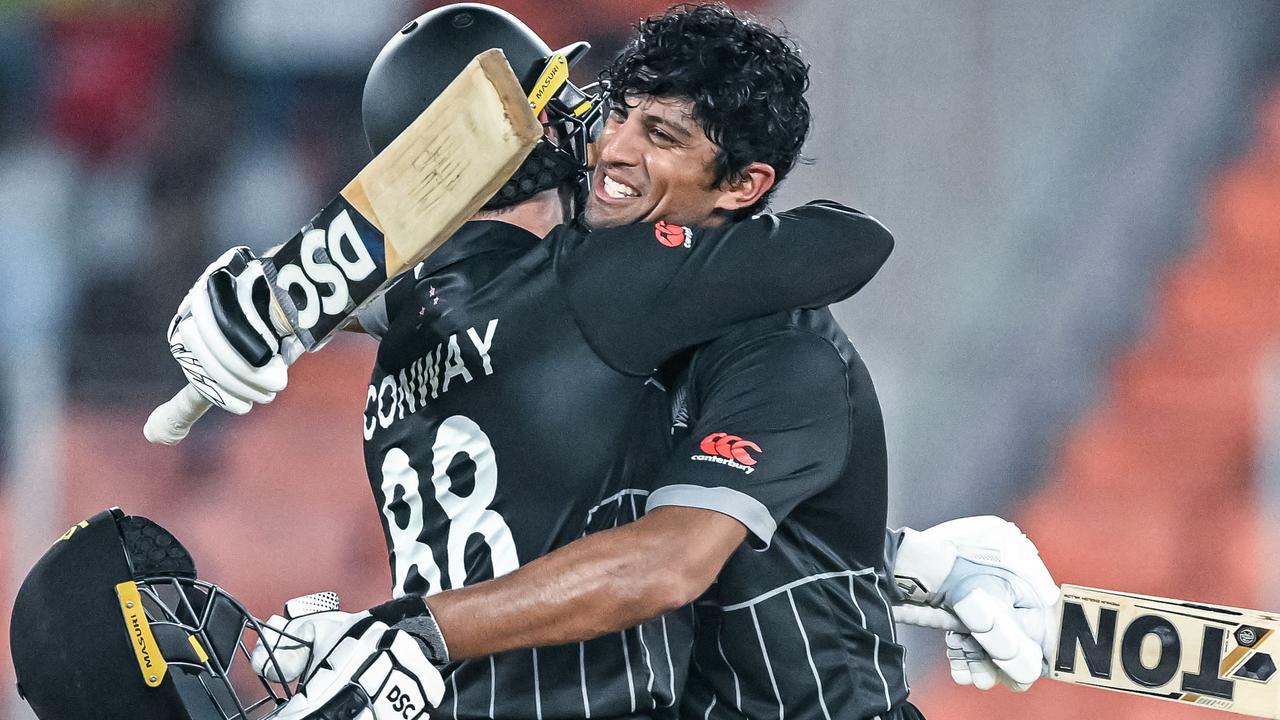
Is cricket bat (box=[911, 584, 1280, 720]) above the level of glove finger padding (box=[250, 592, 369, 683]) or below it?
below

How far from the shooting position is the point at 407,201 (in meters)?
1.35

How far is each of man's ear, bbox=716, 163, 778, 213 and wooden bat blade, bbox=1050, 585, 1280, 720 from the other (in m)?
0.76

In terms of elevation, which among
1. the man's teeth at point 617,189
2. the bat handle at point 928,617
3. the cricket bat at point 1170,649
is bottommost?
the cricket bat at point 1170,649

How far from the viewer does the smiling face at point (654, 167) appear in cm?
170

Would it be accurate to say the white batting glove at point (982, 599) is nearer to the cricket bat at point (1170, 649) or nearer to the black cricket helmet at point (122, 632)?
the cricket bat at point (1170, 649)

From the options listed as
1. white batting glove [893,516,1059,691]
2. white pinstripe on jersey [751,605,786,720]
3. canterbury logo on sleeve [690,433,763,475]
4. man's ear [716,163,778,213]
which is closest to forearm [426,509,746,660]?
canterbury logo on sleeve [690,433,763,475]

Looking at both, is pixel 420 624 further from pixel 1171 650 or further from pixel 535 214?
pixel 1171 650

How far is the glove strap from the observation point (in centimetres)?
129

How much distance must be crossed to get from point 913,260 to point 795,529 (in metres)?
2.31

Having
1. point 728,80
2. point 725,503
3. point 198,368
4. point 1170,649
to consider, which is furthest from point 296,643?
point 1170,649

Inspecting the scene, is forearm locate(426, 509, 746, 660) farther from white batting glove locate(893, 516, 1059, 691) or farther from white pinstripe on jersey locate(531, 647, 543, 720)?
white batting glove locate(893, 516, 1059, 691)

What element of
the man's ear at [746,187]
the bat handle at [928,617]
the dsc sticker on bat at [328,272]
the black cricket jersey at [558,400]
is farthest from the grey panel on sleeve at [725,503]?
the bat handle at [928,617]

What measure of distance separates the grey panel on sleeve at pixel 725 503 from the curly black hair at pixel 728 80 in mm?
490

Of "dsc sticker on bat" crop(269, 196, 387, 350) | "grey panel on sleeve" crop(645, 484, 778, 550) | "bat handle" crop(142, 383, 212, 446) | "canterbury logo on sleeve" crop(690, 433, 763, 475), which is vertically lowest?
"grey panel on sleeve" crop(645, 484, 778, 550)
